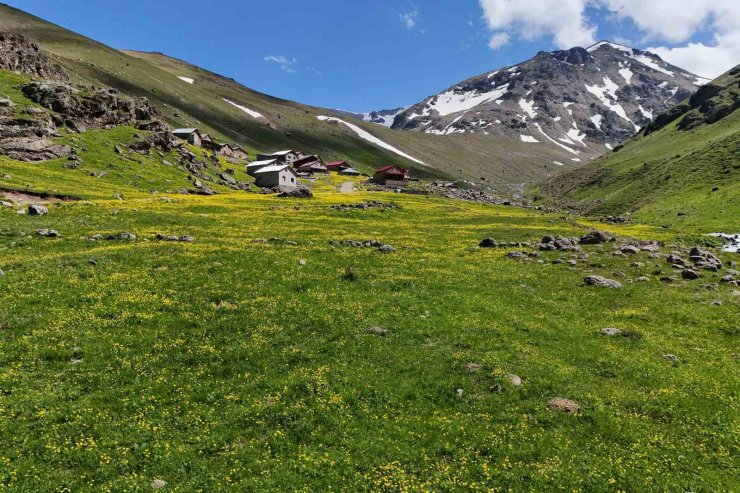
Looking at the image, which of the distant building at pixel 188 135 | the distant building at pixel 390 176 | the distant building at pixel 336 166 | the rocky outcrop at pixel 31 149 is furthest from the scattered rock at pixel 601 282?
the distant building at pixel 336 166

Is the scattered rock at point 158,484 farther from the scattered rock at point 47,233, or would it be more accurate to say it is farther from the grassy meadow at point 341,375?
the scattered rock at point 47,233

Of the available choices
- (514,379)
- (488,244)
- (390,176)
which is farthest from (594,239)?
(390,176)

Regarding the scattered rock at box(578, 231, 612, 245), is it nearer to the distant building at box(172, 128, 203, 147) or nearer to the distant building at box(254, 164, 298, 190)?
the distant building at box(254, 164, 298, 190)

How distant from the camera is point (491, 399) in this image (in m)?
17.8

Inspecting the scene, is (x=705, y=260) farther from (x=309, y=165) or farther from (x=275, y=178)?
(x=309, y=165)

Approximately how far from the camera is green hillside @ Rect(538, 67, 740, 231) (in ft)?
274

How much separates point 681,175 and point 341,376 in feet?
406

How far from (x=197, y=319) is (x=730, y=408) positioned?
24151mm

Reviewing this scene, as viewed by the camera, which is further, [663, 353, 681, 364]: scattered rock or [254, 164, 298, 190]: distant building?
[254, 164, 298, 190]: distant building

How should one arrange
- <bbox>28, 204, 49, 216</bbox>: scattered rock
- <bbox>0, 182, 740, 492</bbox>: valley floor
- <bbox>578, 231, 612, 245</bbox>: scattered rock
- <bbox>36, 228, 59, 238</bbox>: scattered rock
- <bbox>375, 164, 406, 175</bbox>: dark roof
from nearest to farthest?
<bbox>0, 182, 740, 492</bbox>: valley floor → <bbox>36, 228, 59, 238</bbox>: scattered rock → <bbox>28, 204, 49, 216</bbox>: scattered rock → <bbox>578, 231, 612, 245</bbox>: scattered rock → <bbox>375, 164, 406, 175</bbox>: dark roof

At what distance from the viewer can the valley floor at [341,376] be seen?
13.7 m

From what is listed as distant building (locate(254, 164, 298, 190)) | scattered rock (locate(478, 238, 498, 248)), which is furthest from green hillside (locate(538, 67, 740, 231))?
distant building (locate(254, 164, 298, 190))

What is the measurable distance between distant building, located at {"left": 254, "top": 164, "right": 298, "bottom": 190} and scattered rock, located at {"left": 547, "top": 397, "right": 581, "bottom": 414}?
102684 millimetres

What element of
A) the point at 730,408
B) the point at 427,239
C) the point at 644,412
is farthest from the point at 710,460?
the point at 427,239
